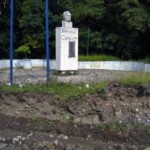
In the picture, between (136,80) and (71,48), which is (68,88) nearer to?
(136,80)

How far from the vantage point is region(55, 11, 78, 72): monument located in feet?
52.8

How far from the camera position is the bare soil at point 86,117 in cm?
811

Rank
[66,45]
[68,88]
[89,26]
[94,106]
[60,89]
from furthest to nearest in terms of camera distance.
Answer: [89,26] → [66,45] → [68,88] → [60,89] → [94,106]

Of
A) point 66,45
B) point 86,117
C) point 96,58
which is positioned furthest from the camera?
point 96,58

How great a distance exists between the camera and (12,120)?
9656 mm

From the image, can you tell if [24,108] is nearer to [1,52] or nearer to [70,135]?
[70,135]

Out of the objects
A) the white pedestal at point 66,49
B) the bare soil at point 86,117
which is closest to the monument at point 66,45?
the white pedestal at point 66,49

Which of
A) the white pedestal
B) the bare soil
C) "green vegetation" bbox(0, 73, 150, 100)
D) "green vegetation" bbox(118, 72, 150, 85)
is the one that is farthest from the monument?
"green vegetation" bbox(118, 72, 150, 85)

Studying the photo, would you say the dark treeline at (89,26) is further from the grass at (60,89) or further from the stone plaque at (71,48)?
the grass at (60,89)

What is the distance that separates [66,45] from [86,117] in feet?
24.3

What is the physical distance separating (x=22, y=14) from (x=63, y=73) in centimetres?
782

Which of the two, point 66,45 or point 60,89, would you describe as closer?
point 60,89

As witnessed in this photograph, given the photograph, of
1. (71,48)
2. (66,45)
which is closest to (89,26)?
(71,48)

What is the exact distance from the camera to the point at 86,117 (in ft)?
30.1
